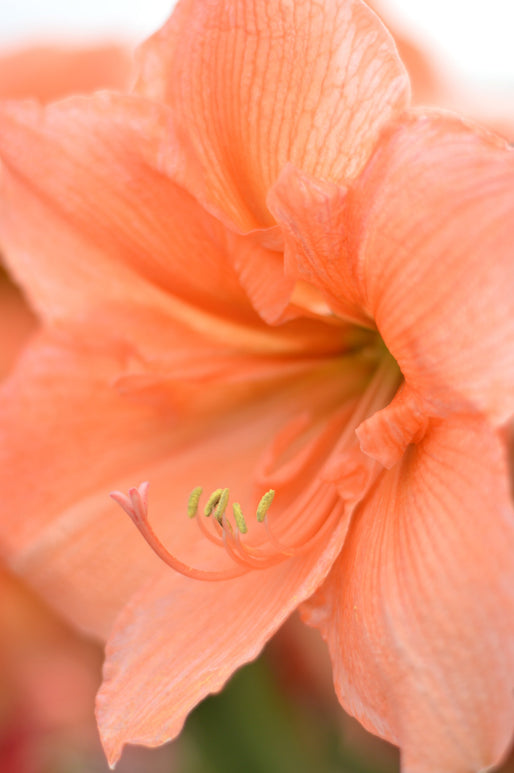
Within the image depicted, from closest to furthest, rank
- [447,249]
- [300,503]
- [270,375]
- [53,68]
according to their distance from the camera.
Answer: [447,249], [300,503], [270,375], [53,68]

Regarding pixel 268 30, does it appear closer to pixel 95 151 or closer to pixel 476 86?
pixel 95 151

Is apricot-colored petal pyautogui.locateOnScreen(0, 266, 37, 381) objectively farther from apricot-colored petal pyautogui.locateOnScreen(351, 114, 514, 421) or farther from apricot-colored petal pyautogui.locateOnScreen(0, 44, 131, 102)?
apricot-colored petal pyautogui.locateOnScreen(351, 114, 514, 421)

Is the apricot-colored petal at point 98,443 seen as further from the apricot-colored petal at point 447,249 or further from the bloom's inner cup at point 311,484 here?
the apricot-colored petal at point 447,249

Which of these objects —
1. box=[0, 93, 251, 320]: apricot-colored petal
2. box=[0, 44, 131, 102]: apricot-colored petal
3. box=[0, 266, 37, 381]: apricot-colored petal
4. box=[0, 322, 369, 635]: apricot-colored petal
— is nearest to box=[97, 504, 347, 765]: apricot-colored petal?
box=[0, 322, 369, 635]: apricot-colored petal

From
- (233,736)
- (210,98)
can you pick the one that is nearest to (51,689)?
(233,736)

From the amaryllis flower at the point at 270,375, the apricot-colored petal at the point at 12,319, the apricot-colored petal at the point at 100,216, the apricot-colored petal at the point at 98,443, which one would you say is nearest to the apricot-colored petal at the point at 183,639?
the amaryllis flower at the point at 270,375

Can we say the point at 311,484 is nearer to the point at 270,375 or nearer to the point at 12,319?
the point at 270,375

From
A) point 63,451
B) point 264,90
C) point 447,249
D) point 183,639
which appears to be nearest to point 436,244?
point 447,249

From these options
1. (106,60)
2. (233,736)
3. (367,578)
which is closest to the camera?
(367,578)
